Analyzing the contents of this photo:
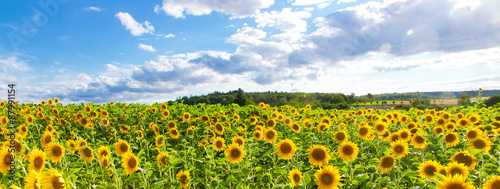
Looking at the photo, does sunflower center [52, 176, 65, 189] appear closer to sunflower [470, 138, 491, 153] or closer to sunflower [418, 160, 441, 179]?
sunflower [418, 160, 441, 179]

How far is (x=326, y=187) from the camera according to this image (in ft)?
11.7

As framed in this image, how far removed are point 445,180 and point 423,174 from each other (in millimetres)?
975

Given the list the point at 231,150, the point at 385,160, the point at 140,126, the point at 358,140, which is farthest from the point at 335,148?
the point at 140,126

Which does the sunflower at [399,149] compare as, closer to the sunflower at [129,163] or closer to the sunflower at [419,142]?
the sunflower at [419,142]

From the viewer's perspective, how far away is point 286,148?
451 centimetres

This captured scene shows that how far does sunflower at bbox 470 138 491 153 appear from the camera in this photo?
495 cm

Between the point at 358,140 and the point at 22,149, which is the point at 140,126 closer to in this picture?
the point at 22,149

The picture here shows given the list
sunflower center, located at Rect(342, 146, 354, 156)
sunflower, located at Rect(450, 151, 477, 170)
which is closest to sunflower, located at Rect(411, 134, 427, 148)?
sunflower, located at Rect(450, 151, 477, 170)

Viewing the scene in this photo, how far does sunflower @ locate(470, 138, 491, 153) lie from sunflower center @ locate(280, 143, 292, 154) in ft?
11.8

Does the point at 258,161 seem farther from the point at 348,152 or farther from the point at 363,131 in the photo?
the point at 363,131

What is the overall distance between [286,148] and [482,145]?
3.74 m

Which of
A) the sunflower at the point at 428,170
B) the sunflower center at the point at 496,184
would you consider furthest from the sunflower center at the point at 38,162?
the sunflower center at the point at 496,184

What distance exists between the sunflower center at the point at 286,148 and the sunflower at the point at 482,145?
11.8 ft

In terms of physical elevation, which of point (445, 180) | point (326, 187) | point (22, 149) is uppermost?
point (22, 149)
